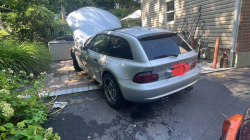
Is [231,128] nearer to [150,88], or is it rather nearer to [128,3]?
[150,88]

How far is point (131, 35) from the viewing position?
312 cm

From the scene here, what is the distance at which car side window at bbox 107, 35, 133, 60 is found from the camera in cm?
301

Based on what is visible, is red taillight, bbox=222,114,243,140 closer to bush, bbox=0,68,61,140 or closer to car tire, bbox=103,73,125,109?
bush, bbox=0,68,61,140

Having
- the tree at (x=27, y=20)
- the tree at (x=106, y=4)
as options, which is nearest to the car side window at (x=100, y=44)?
the tree at (x=27, y=20)

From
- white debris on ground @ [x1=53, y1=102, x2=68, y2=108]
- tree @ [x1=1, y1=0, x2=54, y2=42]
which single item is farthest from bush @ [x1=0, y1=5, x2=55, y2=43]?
white debris on ground @ [x1=53, y1=102, x2=68, y2=108]

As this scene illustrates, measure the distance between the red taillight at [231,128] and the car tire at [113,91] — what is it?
1923mm

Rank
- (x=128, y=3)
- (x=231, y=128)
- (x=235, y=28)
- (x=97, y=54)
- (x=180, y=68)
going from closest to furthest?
(x=231, y=128)
(x=180, y=68)
(x=97, y=54)
(x=235, y=28)
(x=128, y=3)

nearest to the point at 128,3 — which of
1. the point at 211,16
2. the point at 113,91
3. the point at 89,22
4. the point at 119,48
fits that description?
the point at 89,22

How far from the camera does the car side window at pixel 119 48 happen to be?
3014 mm

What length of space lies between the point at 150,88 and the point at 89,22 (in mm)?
5836

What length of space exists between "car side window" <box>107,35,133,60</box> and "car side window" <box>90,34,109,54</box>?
19cm

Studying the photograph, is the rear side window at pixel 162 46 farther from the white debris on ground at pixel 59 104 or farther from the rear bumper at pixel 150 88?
the white debris on ground at pixel 59 104

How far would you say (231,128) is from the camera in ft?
4.70

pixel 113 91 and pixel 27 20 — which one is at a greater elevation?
pixel 27 20
